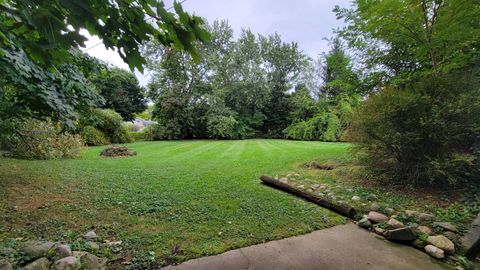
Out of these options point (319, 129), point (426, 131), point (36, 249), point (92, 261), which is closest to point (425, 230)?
point (426, 131)

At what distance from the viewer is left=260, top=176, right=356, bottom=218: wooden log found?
3.40 m

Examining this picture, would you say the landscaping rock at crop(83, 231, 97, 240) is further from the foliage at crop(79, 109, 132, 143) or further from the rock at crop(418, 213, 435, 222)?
the foliage at crop(79, 109, 132, 143)

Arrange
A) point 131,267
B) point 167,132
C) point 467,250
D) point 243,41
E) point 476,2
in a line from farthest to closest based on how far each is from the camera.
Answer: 1. point 243,41
2. point 167,132
3. point 476,2
4. point 467,250
5. point 131,267

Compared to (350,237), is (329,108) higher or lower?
higher

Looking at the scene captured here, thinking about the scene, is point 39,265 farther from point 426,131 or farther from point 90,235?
point 426,131

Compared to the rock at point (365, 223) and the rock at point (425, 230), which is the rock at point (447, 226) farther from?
the rock at point (365, 223)

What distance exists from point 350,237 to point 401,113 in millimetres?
2587

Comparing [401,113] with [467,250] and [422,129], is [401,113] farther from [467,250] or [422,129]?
[467,250]

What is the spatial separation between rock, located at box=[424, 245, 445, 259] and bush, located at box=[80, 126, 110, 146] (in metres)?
12.7

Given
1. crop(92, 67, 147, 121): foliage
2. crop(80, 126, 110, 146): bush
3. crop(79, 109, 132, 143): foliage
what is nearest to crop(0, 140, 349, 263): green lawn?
crop(80, 126, 110, 146): bush

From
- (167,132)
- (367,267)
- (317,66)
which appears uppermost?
(317,66)

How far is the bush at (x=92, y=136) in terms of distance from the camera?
11516mm

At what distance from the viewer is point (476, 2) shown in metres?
3.78

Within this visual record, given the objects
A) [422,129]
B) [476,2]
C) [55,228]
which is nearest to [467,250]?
[422,129]
